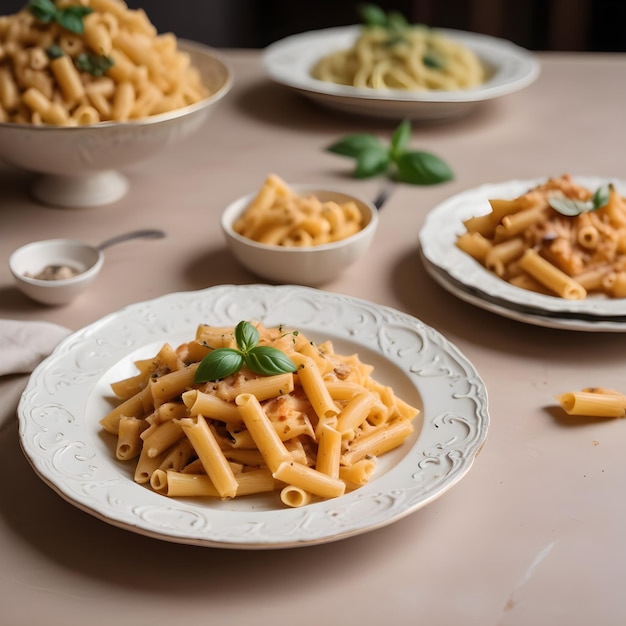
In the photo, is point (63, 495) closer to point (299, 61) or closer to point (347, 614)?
point (347, 614)

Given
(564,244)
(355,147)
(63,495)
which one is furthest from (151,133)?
(63,495)

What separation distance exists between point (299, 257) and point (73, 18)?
75 cm

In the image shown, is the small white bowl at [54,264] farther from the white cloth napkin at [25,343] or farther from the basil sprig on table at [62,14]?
the basil sprig on table at [62,14]

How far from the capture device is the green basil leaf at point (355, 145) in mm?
2484

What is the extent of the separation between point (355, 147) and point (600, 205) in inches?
32.1

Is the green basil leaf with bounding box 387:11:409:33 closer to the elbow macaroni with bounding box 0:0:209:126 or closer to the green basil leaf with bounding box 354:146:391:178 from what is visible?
the green basil leaf with bounding box 354:146:391:178

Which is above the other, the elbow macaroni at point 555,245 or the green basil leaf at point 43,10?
the green basil leaf at point 43,10

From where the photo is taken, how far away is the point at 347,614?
116 cm

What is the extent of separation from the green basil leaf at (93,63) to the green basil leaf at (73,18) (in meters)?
0.05

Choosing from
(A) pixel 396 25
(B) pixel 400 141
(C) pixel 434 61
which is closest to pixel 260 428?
(B) pixel 400 141

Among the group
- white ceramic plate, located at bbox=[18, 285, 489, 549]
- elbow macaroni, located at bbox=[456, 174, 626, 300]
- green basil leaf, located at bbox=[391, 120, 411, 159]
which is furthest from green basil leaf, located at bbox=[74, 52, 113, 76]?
elbow macaroni, located at bbox=[456, 174, 626, 300]

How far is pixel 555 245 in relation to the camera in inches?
71.7

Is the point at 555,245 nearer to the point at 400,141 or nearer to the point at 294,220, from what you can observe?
the point at 294,220

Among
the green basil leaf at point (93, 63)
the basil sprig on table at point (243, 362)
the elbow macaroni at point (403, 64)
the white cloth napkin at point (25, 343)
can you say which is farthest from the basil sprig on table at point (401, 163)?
the basil sprig on table at point (243, 362)
